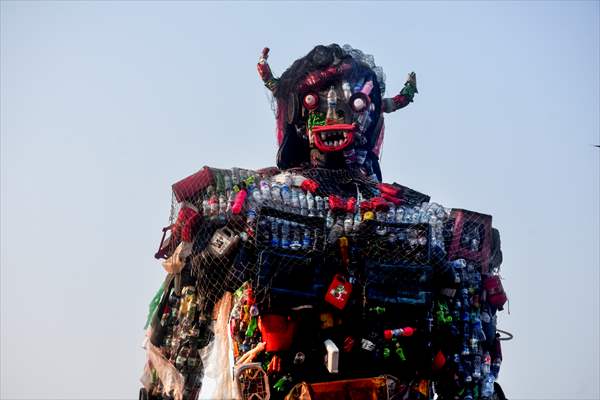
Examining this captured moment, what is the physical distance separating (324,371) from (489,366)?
317 centimetres

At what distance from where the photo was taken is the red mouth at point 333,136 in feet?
45.6

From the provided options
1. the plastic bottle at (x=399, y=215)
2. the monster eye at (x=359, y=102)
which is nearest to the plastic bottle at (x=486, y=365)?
the plastic bottle at (x=399, y=215)

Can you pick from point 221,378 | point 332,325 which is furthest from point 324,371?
point 221,378

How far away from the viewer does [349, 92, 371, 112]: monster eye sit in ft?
46.4

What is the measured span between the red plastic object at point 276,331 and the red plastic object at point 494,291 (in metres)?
3.78

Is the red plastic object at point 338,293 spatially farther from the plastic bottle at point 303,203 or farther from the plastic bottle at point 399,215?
the plastic bottle at point 399,215

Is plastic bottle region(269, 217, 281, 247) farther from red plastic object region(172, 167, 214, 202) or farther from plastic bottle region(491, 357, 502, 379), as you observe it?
plastic bottle region(491, 357, 502, 379)

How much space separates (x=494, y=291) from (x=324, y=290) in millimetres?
3316

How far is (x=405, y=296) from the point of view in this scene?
1252 cm

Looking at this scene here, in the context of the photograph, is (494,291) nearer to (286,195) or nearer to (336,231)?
(336,231)

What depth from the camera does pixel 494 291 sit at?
44.7 ft

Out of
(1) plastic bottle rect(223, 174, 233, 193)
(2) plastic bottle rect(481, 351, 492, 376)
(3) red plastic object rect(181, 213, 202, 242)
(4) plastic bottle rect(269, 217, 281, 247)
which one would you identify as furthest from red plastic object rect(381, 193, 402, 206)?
(3) red plastic object rect(181, 213, 202, 242)

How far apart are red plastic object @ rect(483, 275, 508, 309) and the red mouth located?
3427mm

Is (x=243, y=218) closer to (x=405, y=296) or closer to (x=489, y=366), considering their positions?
(x=405, y=296)
